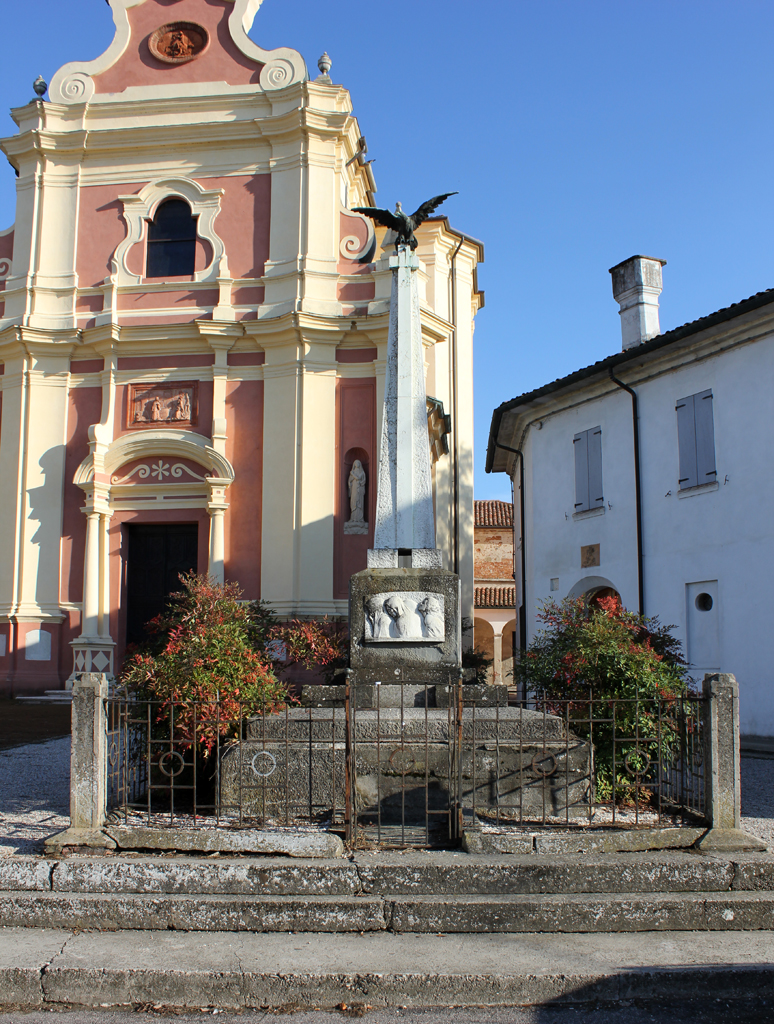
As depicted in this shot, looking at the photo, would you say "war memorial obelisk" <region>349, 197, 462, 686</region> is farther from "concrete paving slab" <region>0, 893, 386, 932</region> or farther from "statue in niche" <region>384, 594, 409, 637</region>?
"concrete paving slab" <region>0, 893, 386, 932</region>

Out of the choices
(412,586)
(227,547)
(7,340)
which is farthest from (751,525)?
(7,340)

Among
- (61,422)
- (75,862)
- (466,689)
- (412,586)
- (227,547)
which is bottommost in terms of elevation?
(75,862)

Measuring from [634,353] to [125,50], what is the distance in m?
11.6

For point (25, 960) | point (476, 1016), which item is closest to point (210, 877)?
point (25, 960)

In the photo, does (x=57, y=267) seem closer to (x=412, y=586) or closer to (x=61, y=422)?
(x=61, y=422)

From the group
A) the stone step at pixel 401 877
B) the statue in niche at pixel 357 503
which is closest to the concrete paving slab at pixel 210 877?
the stone step at pixel 401 877

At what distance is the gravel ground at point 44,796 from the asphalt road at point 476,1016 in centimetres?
164

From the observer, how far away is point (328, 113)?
16.6 meters

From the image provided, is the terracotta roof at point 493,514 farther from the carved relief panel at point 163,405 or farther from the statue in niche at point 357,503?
the carved relief panel at point 163,405

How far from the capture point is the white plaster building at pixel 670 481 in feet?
41.8

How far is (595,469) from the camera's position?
1597cm

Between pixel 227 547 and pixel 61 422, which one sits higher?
pixel 61 422

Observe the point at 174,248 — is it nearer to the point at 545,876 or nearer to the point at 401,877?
the point at 401,877

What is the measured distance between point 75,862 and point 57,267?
570 inches
